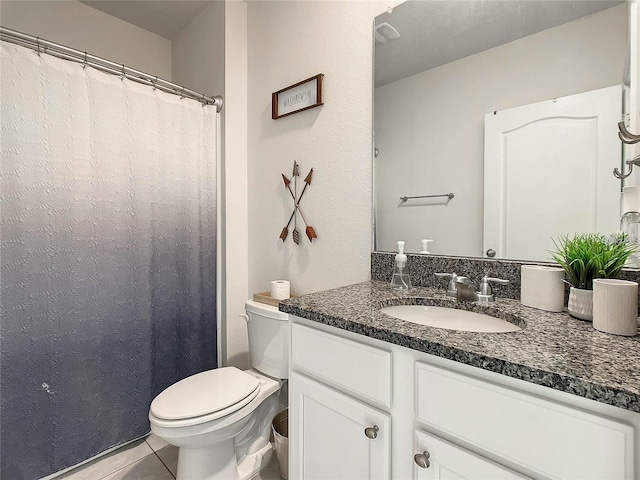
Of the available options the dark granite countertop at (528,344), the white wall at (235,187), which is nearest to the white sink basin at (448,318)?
the dark granite countertop at (528,344)

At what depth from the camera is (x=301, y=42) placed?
1.72 m

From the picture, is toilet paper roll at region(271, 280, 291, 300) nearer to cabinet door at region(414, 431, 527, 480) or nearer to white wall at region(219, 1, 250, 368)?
white wall at region(219, 1, 250, 368)

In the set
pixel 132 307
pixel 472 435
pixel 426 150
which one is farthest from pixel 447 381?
pixel 132 307

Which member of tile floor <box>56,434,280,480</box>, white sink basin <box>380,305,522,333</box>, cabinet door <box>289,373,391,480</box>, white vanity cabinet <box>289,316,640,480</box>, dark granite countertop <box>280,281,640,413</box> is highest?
dark granite countertop <box>280,281,640,413</box>

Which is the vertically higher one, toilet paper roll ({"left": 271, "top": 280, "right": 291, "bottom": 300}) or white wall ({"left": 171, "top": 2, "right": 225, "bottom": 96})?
white wall ({"left": 171, "top": 2, "right": 225, "bottom": 96})

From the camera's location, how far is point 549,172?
1.03 meters

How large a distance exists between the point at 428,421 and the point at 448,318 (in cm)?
41

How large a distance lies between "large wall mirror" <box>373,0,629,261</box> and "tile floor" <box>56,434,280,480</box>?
1.39 metres

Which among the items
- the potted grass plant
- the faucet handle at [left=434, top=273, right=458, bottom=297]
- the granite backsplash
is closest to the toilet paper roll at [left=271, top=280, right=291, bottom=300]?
the granite backsplash

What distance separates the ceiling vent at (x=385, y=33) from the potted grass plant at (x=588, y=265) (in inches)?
41.7

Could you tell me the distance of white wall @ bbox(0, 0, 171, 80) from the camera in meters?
1.86

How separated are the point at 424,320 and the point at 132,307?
4.55 ft

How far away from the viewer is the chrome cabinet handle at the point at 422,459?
704mm

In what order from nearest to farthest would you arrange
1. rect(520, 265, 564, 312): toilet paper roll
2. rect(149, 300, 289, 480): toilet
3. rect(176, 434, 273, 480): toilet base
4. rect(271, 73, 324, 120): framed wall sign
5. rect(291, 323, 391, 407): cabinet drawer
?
rect(291, 323, 391, 407): cabinet drawer, rect(520, 265, 564, 312): toilet paper roll, rect(149, 300, 289, 480): toilet, rect(176, 434, 273, 480): toilet base, rect(271, 73, 324, 120): framed wall sign
